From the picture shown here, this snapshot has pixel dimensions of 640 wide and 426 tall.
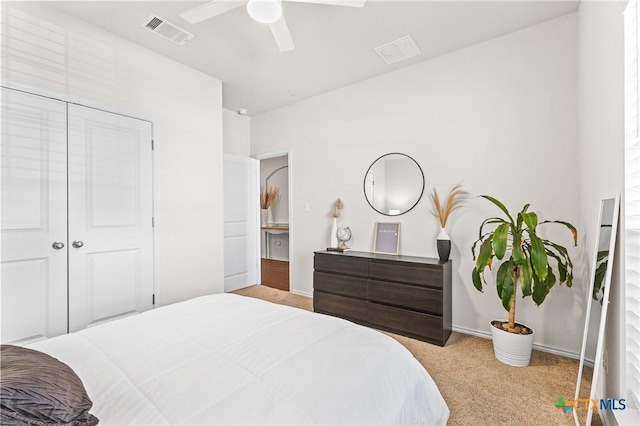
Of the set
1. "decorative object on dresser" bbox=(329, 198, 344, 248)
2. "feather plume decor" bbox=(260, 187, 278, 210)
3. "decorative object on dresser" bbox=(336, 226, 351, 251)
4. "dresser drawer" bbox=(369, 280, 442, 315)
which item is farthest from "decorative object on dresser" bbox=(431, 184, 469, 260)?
"feather plume decor" bbox=(260, 187, 278, 210)

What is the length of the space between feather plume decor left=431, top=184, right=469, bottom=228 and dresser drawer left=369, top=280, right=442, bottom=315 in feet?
2.22

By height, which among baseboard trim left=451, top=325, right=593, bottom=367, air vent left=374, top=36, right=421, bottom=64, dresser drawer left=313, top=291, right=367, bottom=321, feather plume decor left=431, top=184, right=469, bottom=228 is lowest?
baseboard trim left=451, top=325, right=593, bottom=367

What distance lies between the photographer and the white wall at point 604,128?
1.41 metres

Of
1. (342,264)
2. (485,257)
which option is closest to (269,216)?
(342,264)

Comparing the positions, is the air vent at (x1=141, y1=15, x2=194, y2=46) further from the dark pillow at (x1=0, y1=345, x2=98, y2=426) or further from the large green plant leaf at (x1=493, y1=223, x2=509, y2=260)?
the large green plant leaf at (x1=493, y1=223, x2=509, y2=260)

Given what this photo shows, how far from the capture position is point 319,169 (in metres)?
3.98

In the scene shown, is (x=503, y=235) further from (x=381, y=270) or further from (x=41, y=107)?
(x=41, y=107)

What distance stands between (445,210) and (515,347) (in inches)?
50.2

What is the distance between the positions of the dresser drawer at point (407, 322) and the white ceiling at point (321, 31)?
2.52 m

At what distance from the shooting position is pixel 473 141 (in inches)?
112

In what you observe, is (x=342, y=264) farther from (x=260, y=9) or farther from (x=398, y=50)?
(x=260, y=9)

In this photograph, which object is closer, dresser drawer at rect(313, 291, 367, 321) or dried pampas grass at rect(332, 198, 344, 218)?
dresser drawer at rect(313, 291, 367, 321)

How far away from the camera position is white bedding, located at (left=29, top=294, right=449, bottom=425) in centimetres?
89

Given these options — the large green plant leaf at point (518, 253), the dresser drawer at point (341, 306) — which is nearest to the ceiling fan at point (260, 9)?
the large green plant leaf at point (518, 253)
